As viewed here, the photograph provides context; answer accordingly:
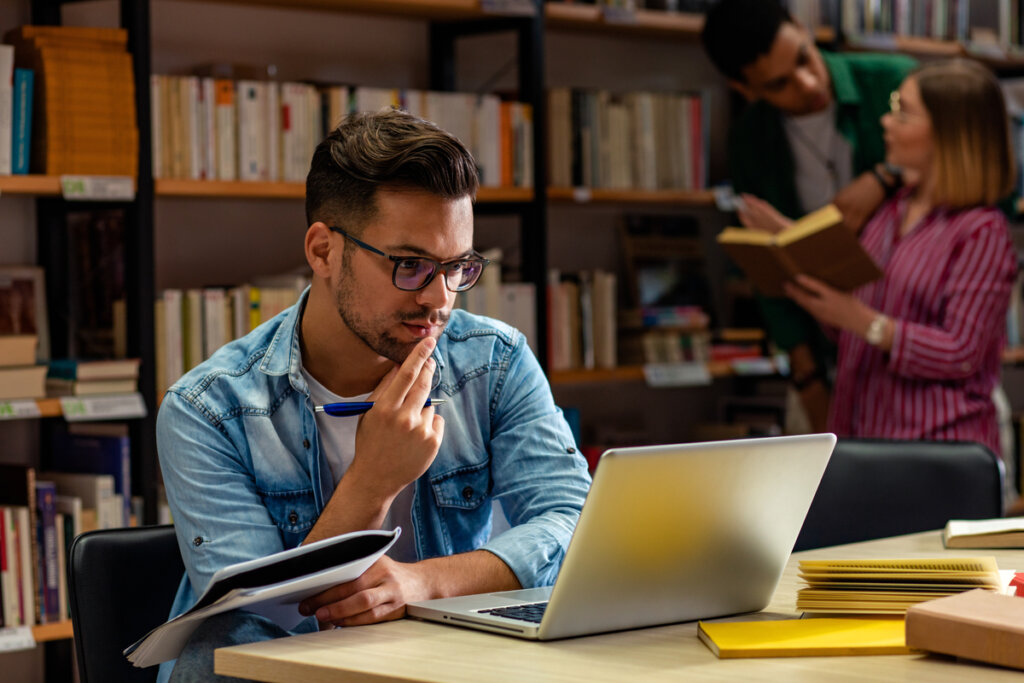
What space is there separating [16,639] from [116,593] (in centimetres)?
129

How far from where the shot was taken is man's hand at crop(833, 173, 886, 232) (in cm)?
326

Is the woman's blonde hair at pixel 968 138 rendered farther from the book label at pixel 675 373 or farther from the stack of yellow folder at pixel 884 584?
the stack of yellow folder at pixel 884 584

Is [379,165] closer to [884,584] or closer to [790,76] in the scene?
[884,584]

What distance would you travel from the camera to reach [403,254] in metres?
1.57

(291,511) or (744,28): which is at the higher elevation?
(744,28)

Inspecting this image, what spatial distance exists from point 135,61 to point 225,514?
157cm

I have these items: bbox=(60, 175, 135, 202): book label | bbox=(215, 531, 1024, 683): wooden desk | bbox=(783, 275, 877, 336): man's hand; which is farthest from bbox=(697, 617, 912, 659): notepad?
bbox=(60, 175, 135, 202): book label

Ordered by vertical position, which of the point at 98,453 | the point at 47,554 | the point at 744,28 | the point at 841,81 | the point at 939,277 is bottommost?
the point at 47,554

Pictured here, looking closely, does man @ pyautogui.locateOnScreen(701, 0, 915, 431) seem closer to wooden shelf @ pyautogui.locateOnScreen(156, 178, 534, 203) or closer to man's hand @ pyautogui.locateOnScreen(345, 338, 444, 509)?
wooden shelf @ pyautogui.locateOnScreen(156, 178, 534, 203)

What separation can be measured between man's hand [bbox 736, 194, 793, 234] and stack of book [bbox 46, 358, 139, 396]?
5.10 ft

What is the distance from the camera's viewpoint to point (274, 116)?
2994 mm

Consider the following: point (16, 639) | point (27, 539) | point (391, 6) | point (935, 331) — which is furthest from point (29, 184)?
point (935, 331)

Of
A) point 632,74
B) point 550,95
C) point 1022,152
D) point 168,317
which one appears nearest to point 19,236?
point 168,317

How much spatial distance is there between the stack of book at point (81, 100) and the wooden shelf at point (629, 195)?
1.19 m
